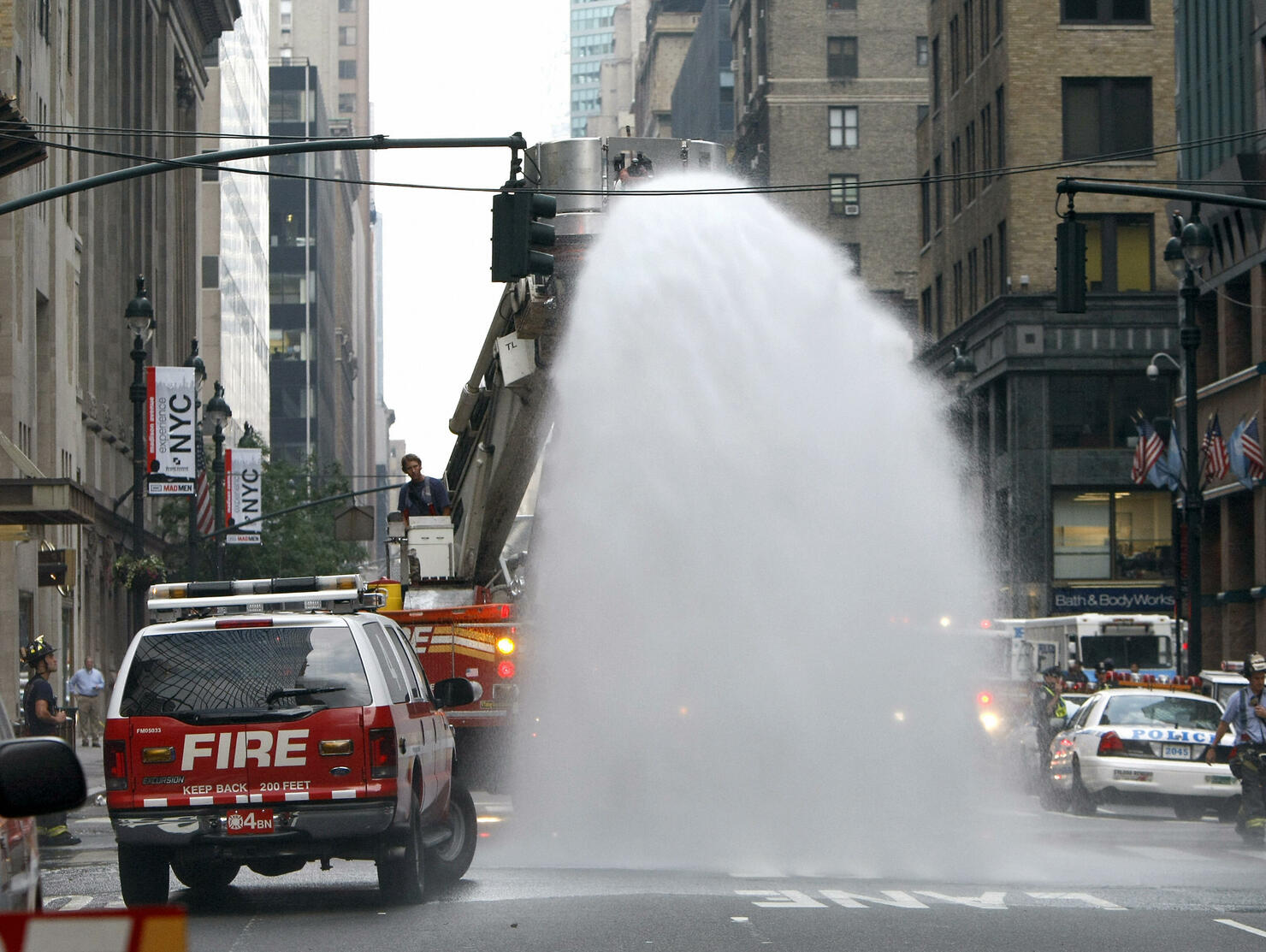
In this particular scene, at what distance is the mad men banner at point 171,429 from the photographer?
41125 mm

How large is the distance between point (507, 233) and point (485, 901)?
5.51m

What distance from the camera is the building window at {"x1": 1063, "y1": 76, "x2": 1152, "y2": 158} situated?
56.7 metres

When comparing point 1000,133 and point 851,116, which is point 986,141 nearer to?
point 1000,133

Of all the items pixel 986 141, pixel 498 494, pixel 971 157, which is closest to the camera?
pixel 498 494

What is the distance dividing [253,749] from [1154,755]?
13609 mm

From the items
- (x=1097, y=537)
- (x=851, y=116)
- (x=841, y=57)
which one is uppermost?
(x=841, y=57)

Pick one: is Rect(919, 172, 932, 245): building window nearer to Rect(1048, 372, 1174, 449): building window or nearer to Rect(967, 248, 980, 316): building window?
Rect(967, 248, 980, 316): building window

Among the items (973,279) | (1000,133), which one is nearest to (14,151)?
(1000,133)

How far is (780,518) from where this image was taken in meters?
16.0

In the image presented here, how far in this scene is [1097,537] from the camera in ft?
188

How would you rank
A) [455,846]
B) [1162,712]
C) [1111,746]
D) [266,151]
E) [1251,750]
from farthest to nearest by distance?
1. [1162,712]
2. [1111,746]
3. [1251,750]
4. [266,151]
5. [455,846]

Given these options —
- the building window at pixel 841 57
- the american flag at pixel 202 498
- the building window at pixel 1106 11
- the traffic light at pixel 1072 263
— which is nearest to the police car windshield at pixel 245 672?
the traffic light at pixel 1072 263

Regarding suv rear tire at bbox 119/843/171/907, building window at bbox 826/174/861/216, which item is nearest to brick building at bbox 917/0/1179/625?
building window at bbox 826/174/861/216

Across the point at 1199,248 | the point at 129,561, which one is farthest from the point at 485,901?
the point at 129,561
